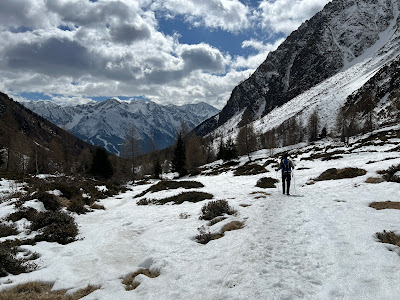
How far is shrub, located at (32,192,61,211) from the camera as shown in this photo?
12.1 meters

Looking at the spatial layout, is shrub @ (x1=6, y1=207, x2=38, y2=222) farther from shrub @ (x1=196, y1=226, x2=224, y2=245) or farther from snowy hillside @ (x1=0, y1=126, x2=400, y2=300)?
shrub @ (x1=196, y1=226, x2=224, y2=245)

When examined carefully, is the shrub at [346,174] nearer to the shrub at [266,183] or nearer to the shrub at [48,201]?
the shrub at [266,183]

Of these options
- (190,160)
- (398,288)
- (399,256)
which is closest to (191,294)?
(398,288)

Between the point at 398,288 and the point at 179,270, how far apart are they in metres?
4.39

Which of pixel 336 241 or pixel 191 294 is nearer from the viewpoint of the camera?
pixel 191 294

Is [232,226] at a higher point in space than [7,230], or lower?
lower

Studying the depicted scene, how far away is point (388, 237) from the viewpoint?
236 inches

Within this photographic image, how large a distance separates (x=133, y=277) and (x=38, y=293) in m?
2.02

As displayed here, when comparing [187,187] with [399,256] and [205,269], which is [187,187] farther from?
[399,256]

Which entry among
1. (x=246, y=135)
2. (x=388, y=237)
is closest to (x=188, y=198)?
(x=388, y=237)

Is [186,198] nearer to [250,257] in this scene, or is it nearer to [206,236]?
[206,236]

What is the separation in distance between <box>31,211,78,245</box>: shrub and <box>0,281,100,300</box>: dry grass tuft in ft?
10.5

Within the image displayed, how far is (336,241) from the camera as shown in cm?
626

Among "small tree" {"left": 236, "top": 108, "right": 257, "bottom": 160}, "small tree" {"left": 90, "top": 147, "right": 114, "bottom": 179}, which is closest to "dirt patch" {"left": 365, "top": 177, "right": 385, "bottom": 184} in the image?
"small tree" {"left": 90, "top": 147, "right": 114, "bottom": 179}
